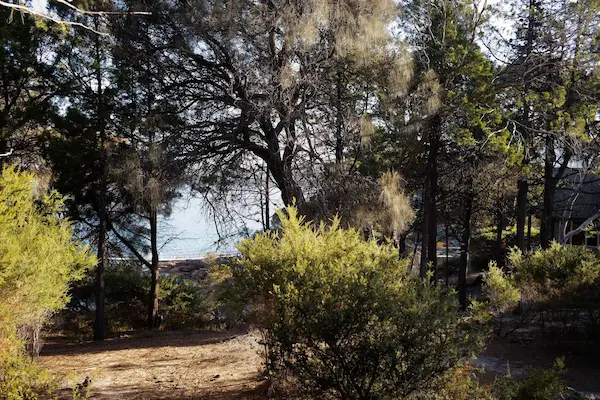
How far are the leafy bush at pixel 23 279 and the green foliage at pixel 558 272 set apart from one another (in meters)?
8.36

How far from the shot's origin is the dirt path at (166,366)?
5859 mm

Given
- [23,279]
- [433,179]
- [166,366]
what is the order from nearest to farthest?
[23,279]
[166,366]
[433,179]

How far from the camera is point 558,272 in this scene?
960 centimetres

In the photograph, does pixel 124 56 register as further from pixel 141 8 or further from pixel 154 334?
pixel 154 334

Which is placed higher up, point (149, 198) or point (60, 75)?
point (60, 75)

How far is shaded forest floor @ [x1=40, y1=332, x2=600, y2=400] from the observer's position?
594 cm

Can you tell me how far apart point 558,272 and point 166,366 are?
7397 mm

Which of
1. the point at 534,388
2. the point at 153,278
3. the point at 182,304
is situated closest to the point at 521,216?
the point at 182,304

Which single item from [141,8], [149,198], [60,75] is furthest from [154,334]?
[141,8]

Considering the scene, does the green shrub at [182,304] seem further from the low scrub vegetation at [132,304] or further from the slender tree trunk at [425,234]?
the slender tree trunk at [425,234]

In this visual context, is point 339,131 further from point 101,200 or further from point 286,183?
point 101,200

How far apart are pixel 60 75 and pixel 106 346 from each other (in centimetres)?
612

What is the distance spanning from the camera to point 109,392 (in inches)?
235

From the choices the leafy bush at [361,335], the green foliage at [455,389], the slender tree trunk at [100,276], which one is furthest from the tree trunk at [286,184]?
the green foliage at [455,389]
